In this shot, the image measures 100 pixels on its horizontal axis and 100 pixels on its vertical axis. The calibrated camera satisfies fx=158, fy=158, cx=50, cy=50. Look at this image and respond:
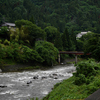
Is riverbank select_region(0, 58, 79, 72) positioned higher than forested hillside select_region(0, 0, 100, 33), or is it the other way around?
forested hillside select_region(0, 0, 100, 33)

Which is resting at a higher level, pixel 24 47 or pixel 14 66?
pixel 24 47

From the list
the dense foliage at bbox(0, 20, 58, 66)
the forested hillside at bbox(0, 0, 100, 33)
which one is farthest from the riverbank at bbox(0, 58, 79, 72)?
the forested hillside at bbox(0, 0, 100, 33)

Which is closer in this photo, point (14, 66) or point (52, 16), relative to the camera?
point (14, 66)

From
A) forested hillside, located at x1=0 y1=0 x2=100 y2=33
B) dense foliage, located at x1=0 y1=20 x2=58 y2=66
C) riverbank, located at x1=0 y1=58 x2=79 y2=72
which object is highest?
forested hillside, located at x1=0 y1=0 x2=100 y2=33

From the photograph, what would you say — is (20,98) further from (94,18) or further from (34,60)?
(94,18)

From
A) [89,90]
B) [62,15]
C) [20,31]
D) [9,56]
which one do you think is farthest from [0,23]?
[62,15]

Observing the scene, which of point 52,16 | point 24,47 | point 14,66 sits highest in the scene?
point 52,16

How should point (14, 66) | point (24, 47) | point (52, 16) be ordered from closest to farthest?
1. point (14, 66)
2. point (24, 47)
3. point (52, 16)

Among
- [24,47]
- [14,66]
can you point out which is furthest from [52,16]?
[14,66]

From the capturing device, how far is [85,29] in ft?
502

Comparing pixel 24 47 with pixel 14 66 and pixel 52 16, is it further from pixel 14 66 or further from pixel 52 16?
pixel 52 16

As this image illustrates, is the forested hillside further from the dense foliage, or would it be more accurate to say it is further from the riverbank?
the riverbank

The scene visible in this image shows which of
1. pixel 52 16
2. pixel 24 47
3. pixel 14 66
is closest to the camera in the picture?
pixel 14 66

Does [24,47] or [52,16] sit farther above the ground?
[52,16]
